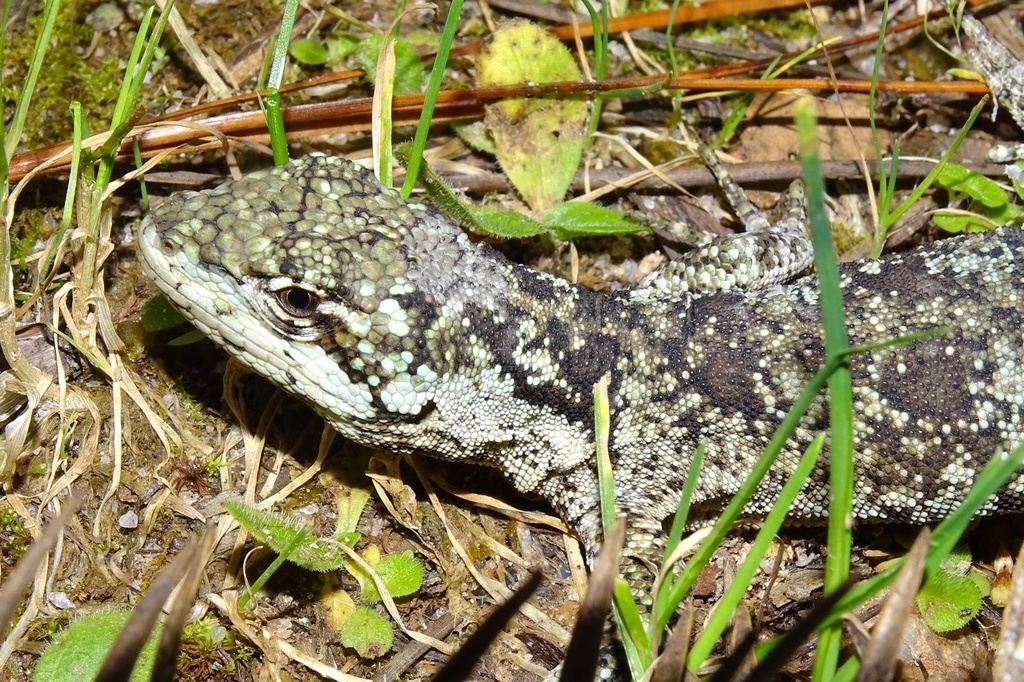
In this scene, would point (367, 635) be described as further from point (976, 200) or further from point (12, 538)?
point (976, 200)

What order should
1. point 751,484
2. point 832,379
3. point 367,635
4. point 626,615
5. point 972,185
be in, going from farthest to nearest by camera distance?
point 972,185 < point 367,635 < point 626,615 < point 751,484 < point 832,379

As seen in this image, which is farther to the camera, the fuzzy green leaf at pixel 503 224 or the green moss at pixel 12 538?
the fuzzy green leaf at pixel 503 224

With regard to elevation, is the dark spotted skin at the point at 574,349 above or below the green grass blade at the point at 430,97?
below

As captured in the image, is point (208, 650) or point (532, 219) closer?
point (208, 650)

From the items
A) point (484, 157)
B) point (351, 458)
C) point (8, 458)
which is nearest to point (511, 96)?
point (484, 157)

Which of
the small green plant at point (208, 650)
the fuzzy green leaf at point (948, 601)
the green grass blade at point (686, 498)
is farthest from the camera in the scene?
the fuzzy green leaf at point (948, 601)

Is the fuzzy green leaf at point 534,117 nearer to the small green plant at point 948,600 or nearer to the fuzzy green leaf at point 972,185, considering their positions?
the fuzzy green leaf at point 972,185

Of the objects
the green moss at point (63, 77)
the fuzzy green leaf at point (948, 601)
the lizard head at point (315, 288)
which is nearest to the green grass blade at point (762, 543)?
the lizard head at point (315, 288)

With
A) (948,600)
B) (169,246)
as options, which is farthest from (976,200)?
(169,246)
